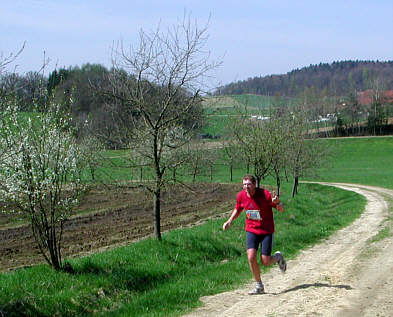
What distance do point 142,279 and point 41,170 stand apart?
289 cm

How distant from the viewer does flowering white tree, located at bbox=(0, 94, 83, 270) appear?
863 centimetres

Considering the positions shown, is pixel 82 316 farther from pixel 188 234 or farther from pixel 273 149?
pixel 273 149

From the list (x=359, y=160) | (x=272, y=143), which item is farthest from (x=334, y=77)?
(x=272, y=143)

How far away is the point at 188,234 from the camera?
13086 millimetres

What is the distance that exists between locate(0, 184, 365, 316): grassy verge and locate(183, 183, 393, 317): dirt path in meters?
0.57

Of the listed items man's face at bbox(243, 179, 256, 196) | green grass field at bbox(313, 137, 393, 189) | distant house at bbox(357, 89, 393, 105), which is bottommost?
green grass field at bbox(313, 137, 393, 189)

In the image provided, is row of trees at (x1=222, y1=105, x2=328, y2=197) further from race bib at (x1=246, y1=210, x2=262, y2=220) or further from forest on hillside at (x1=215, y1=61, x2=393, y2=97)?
forest on hillside at (x1=215, y1=61, x2=393, y2=97)

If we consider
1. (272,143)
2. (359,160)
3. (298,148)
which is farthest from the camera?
(359,160)

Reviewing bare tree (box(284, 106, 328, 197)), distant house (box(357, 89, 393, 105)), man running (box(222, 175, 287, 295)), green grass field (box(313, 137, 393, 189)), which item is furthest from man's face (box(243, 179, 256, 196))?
distant house (box(357, 89, 393, 105))

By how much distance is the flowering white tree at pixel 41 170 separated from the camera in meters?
8.63

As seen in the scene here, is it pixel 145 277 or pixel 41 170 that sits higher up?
pixel 41 170

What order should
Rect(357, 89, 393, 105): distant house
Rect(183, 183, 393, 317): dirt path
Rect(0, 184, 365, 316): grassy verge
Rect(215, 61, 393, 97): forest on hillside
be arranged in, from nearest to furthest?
1. Rect(183, 183, 393, 317): dirt path
2. Rect(0, 184, 365, 316): grassy verge
3. Rect(357, 89, 393, 105): distant house
4. Rect(215, 61, 393, 97): forest on hillside

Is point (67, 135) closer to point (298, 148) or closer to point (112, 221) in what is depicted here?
point (112, 221)

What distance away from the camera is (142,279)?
31.8 ft
